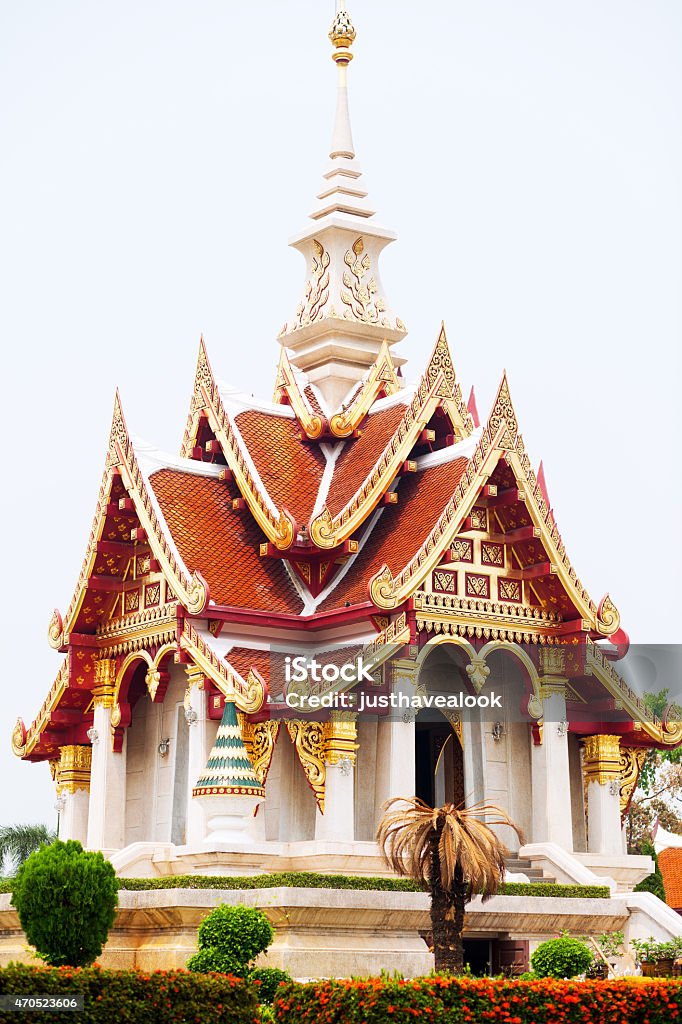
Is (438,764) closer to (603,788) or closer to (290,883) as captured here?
(603,788)

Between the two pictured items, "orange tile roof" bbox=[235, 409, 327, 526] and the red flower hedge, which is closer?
the red flower hedge

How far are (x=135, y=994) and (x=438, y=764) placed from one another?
36.6 ft

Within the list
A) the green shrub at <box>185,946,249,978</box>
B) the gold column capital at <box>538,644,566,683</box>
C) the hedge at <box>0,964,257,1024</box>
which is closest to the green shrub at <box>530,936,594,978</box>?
the green shrub at <box>185,946,249,978</box>

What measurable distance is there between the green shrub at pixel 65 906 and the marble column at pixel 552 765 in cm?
764

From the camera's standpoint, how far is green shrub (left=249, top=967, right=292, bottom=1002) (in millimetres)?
16753

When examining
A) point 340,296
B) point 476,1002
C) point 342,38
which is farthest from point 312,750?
point 342,38

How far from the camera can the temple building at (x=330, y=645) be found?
70.6ft

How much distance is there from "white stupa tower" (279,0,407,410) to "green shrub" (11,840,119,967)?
11233mm

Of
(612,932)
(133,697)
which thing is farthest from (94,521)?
(612,932)

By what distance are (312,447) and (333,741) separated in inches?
230

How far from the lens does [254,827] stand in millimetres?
21688

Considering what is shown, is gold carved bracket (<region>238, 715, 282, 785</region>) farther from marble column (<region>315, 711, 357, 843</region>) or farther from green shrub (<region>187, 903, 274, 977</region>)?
green shrub (<region>187, 903, 274, 977</region>)

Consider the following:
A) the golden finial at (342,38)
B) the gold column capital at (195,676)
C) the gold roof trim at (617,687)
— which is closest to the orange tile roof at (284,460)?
the gold column capital at (195,676)

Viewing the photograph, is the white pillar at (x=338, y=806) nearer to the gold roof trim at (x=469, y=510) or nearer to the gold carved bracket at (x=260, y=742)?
the gold carved bracket at (x=260, y=742)
